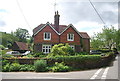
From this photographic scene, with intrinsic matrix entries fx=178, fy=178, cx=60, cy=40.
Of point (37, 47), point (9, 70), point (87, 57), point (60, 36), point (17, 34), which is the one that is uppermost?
point (17, 34)

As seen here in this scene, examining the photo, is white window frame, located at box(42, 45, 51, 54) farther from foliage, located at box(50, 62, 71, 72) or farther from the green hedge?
foliage, located at box(50, 62, 71, 72)

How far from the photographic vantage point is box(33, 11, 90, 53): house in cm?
3743

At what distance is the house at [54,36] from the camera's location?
3743 centimetres

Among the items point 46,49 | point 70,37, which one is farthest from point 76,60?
point 70,37

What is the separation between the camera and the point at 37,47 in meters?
37.4

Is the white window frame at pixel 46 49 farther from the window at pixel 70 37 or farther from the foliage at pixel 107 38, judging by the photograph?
the foliage at pixel 107 38

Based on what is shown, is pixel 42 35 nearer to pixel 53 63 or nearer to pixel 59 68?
pixel 53 63

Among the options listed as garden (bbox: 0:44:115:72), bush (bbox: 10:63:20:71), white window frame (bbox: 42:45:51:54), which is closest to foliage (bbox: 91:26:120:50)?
white window frame (bbox: 42:45:51:54)

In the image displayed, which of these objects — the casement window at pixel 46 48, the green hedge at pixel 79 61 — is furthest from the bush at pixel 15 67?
the casement window at pixel 46 48

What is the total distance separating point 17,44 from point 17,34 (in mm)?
40845

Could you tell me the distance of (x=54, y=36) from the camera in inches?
1503

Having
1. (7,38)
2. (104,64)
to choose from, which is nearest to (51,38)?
(104,64)

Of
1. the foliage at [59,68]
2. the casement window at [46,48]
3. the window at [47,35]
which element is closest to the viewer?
the foliage at [59,68]

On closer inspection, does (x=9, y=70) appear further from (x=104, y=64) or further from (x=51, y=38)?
(x=51, y=38)
